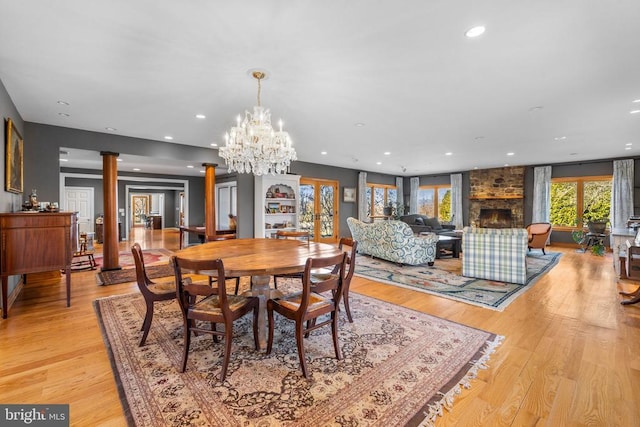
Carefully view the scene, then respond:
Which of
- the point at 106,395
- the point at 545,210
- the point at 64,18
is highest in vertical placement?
the point at 64,18

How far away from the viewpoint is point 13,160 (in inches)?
136

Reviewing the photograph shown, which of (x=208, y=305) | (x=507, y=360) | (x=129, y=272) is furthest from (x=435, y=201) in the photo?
(x=208, y=305)

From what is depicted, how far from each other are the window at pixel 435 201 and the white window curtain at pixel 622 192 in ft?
14.3

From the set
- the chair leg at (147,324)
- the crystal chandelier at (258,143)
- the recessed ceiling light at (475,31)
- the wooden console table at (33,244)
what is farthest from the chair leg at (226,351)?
the recessed ceiling light at (475,31)

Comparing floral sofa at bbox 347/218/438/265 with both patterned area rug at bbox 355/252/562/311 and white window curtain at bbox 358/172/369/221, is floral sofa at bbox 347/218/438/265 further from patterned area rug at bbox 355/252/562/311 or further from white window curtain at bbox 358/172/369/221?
white window curtain at bbox 358/172/369/221

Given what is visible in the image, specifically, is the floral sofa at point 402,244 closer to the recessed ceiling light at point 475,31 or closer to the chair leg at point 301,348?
the recessed ceiling light at point 475,31

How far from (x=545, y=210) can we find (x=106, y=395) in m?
10.4

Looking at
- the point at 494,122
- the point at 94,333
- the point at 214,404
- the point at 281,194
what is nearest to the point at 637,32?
the point at 494,122

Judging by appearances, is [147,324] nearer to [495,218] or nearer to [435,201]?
[495,218]

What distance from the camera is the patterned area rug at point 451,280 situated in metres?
3.70

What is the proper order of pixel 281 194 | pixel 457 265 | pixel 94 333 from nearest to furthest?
pixel 94 333
pixel 457 265
pixel 281 194

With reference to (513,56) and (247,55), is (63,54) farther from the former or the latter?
(513,56)

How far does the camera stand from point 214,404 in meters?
1.72

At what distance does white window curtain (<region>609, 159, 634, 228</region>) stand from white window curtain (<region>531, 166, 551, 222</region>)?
133 cm
